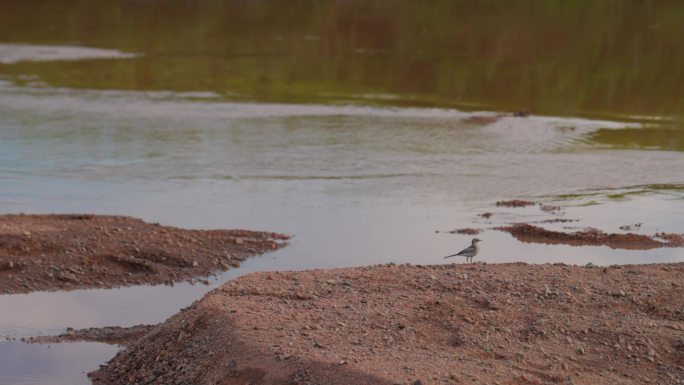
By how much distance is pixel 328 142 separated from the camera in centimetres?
2305

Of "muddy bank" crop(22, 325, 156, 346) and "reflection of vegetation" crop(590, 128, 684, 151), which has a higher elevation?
"reflection of vegetation" crop(590, 128, 684, 151)

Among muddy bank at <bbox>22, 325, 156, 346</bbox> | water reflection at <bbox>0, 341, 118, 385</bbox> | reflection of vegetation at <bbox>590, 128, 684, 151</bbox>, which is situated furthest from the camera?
reflection of vegetation at <bbox>590, 128, 684, 151</bbox>

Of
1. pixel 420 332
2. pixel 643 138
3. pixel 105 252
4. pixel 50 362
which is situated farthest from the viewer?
pixel 643 138

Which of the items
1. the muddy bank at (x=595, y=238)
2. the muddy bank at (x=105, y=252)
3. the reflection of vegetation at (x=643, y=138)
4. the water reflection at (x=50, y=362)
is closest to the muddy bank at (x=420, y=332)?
the water reflection at (x=50, y=362)

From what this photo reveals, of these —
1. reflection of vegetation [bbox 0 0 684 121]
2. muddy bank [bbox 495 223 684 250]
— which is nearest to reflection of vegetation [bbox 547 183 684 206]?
muddy bank [bbox 495 223 684 250]

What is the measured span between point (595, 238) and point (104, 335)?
7.08 metres

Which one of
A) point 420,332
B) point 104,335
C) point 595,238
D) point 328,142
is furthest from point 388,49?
point 420,332

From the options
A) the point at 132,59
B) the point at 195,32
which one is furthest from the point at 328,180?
the point at 195,32

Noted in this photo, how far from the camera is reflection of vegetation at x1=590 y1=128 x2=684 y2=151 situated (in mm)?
23062

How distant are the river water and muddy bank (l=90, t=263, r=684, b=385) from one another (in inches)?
59.6

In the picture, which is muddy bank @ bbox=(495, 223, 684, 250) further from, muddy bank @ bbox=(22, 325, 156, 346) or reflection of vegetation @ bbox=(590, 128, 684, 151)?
reflection of vegetation @ bbox=(590, 128, 684, 151)

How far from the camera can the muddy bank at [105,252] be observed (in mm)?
13492

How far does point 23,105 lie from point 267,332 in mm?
18710

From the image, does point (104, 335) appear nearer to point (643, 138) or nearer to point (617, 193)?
point (617, 193)
